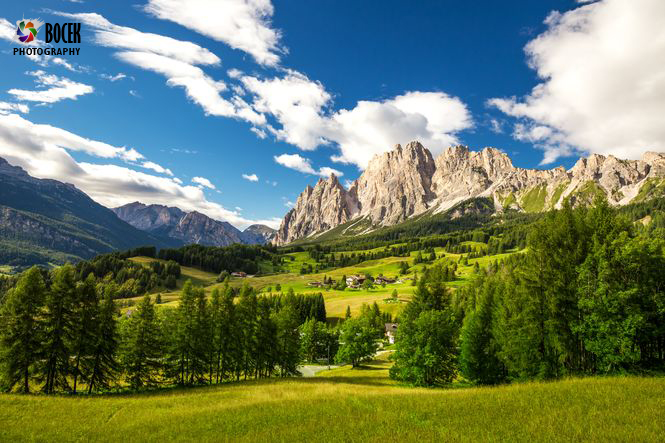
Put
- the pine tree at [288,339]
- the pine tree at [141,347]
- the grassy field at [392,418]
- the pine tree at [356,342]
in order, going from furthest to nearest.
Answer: the pine tree at [356,342], the pine tree at [288,339], the pine tree at [141,347], the grassy field at [392,418]

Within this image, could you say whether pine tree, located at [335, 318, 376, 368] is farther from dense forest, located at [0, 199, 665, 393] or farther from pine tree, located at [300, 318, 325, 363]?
dense forest, located at [0, 199, 665, 393]

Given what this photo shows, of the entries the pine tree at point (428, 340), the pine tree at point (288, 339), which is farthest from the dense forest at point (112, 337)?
the pine tree at point (428, 340)

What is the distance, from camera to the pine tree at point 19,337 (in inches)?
1231

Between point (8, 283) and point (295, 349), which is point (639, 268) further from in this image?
point (8, 283)

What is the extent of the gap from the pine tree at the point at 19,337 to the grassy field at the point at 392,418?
733 cm

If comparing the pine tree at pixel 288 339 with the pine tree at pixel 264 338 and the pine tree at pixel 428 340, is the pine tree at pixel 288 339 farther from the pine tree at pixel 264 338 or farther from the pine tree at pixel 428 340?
the pine tree at pixel 428 340

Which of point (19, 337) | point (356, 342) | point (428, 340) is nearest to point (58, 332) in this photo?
point (19, 337)

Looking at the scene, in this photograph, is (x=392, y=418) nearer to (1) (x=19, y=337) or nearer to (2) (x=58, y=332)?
(2) (x=58, y=332)

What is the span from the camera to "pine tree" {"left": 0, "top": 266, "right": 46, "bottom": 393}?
31280mm

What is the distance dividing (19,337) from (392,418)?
3548 cm

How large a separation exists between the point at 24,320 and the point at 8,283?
186 m

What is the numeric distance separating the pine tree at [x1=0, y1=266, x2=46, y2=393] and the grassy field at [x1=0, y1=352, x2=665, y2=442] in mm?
7335

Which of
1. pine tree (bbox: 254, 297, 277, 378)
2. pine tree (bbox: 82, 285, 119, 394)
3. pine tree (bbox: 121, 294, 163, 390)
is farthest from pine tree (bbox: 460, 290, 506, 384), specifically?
pine tree (bbox: 82, 285, 119, 394)

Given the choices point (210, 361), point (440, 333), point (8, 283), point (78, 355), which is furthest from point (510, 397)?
point (8, 283)
